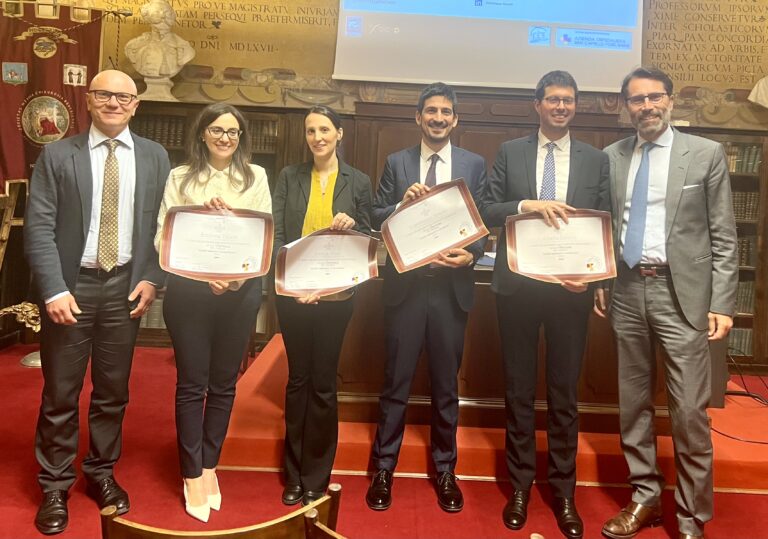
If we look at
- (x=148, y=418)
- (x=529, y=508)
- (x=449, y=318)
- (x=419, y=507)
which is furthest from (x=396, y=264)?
(x=148, y=418)

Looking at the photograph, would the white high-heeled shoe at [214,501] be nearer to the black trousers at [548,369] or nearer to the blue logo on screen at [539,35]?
the black trousers at [548,369]

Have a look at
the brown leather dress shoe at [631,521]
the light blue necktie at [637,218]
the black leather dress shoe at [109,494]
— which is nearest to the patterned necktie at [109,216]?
the black leather dress shoe at [109,494]

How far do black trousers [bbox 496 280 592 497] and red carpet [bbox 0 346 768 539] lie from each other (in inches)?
9.5

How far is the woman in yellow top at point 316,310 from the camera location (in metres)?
2.10

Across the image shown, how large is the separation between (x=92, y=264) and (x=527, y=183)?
1591 millimetres

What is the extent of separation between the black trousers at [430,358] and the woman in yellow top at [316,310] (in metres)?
0.21

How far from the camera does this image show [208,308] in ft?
6.66

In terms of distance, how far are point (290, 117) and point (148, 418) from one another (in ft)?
9.05

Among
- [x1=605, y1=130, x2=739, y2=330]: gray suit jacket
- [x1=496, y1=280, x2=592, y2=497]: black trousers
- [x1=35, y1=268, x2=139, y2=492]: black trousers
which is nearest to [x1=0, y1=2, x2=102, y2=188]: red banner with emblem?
[x1=35, y1=268, x2=139, y2=492]: black trousers

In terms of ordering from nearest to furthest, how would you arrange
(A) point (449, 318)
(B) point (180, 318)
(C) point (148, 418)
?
(B) point (180, 318), (A) point (449, 318), (C) point (148, 418)

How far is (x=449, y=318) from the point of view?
2.18 metres

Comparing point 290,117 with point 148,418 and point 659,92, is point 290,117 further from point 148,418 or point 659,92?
point 659,92

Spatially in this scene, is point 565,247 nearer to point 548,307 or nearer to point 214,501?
point 548,307

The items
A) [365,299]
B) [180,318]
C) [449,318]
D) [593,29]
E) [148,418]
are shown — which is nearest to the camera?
[180,318]
